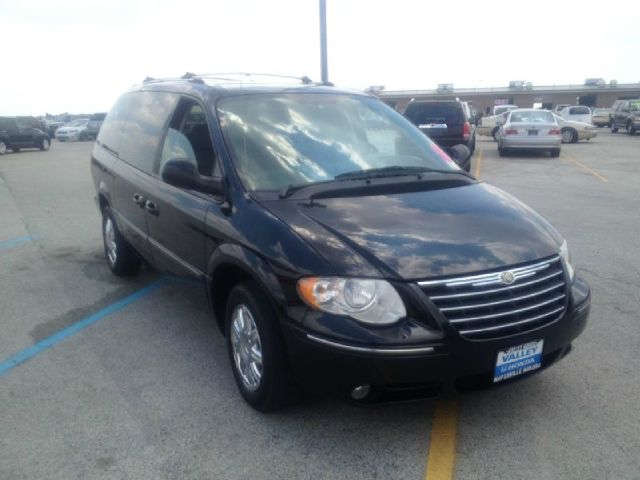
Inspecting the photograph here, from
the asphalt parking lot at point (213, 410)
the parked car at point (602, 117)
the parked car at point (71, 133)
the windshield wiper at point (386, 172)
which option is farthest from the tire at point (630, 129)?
the parked car at point (71, 133)

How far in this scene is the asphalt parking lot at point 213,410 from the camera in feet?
9.61

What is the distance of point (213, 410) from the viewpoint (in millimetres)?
3455

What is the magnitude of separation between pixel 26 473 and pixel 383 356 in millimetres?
1874

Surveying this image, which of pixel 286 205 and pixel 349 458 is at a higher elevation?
pixel 286 205

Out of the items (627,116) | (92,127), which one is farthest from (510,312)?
(92,127)

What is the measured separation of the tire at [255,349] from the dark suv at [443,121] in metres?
12.1

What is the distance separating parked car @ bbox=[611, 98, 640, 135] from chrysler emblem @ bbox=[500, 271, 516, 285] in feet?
104

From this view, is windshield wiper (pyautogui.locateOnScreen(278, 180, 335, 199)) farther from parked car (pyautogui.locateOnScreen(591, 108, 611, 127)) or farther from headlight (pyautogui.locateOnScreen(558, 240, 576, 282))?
parked car (pyautogui.locateOnScreen(591, 108, 611, 127))

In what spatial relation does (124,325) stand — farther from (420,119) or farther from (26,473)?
(420,119)

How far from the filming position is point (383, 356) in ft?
8.95

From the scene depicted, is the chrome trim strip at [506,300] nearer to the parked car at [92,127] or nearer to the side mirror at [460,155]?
the side mirror at [460,155]

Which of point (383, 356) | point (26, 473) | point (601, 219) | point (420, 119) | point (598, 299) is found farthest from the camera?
point (420, 119)

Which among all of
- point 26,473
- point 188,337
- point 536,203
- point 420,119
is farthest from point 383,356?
point 420,119

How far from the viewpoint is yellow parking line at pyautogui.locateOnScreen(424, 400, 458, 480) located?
285 centimetres
